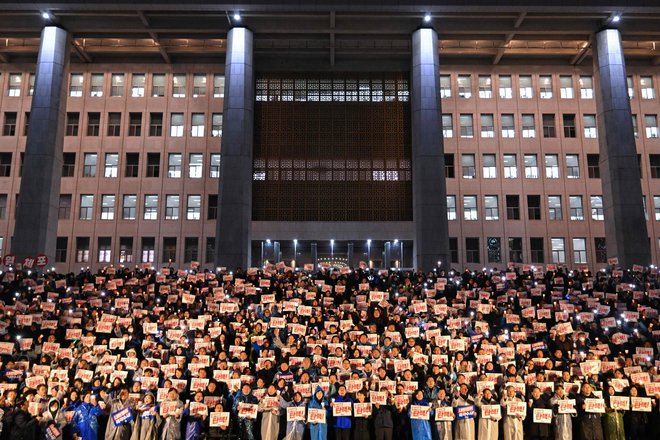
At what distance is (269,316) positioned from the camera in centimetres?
1688

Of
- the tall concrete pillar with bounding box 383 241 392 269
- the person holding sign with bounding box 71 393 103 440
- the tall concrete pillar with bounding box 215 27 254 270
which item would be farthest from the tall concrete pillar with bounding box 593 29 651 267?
the person holding sign with bounding box 71 393 103 440

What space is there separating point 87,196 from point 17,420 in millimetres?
31790

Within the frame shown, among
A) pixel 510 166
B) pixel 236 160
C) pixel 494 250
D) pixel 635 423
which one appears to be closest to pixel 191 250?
pixel 236 160

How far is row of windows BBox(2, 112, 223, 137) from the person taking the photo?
41531 millimetres

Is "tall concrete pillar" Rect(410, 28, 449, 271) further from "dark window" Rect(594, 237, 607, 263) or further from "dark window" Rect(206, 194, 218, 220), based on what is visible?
"dark window" Rect(206, 194, 218, 220)

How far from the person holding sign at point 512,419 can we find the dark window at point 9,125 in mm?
39841

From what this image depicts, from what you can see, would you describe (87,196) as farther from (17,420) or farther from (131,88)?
(17,420)

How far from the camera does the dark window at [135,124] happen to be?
41594mm

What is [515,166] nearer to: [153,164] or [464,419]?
[153,164]

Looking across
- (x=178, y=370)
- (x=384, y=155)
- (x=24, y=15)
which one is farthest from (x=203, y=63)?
(x=178, y=370)

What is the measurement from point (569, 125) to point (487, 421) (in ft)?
114

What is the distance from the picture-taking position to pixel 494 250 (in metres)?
40.2

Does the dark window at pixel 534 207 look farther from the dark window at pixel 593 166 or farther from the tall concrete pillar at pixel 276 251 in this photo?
the tall concrete pillar at pixel 276 251

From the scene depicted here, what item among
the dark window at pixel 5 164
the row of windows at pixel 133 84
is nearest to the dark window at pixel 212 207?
the row of windows at pixel 133 84
